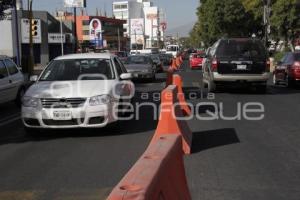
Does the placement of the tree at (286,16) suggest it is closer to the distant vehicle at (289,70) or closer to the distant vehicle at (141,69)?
the distant vehicle at (141,69)

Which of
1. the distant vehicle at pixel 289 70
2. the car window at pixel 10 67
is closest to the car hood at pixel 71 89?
the car window at pixel 10 67

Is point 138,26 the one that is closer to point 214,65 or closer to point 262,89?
point 262,89

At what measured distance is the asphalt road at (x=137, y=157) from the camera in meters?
6.64

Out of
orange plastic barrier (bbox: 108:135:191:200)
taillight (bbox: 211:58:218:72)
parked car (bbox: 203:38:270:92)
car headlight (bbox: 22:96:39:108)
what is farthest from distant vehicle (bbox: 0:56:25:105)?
orange plastic barrier (bbox: 108:135:191:200)

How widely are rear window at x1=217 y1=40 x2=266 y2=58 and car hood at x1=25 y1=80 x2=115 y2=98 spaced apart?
Result: 8.96 metres

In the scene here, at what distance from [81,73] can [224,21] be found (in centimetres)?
6496

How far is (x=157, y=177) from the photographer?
3461 mm

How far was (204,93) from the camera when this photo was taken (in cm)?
2002

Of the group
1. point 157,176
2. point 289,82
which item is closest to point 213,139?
point 157,176

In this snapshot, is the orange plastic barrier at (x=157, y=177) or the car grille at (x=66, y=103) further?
the car grille at (x=66, y=103)

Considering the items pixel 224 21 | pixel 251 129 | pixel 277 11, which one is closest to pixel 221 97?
pixel 251 129

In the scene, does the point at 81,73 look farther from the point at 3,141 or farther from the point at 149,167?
the point at 149,167

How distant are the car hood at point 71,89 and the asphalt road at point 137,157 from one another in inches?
31.1

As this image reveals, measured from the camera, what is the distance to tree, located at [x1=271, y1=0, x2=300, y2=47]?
43.1 metres
